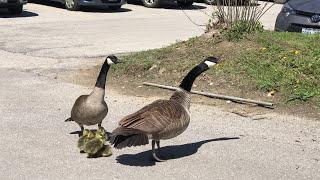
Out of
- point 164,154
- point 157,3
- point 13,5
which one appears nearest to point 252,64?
point 164,154

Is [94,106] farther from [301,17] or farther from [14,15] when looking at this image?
[14,15]

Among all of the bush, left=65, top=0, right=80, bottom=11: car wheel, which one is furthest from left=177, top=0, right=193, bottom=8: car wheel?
the bush

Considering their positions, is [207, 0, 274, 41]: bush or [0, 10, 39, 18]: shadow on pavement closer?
[207, 0, 274, 41]: bush

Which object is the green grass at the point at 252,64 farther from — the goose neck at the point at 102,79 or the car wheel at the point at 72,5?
the car wheel at the point at 72,5

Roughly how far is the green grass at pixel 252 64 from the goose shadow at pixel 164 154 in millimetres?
2138

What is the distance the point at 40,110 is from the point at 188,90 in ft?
8.74

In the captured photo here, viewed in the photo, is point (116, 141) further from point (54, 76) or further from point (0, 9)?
point (0, 9)

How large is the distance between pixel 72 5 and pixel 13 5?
8.86ft

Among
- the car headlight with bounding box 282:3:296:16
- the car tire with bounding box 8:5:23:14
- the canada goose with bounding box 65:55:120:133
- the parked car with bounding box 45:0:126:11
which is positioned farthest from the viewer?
the parked car with bounding box 45:0:126:11

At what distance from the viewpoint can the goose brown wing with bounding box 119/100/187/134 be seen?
5266 millimetres

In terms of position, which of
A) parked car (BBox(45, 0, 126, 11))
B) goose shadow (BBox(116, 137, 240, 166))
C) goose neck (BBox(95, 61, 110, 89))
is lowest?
parked car (BBox(45, 0, 126, 11))

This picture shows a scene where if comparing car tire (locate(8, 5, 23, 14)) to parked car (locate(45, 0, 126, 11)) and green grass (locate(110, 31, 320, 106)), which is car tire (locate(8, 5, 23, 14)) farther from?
green grass (locate(110, 31, 320, 106))

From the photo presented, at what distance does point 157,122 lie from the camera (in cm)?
532

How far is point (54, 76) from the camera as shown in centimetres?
970
